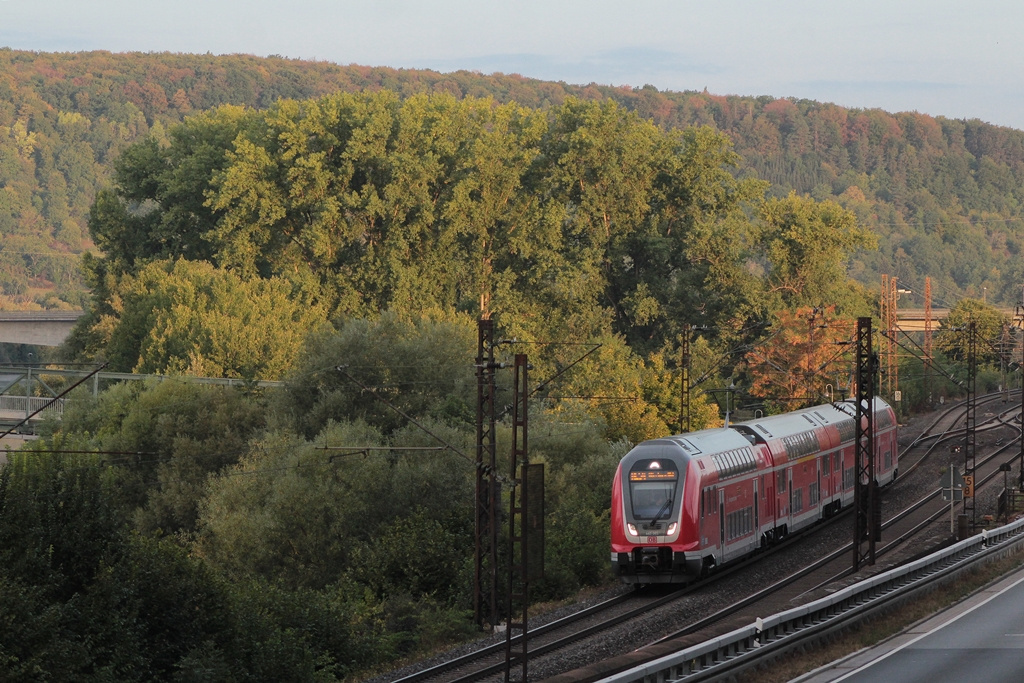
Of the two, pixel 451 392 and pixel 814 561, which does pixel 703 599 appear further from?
pixel 451 392

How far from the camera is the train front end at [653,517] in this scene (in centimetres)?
3466

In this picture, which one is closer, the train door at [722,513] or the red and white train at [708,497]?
the red and white train at [708,497]

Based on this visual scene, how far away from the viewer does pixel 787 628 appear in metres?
24.6

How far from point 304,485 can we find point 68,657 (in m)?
23.3

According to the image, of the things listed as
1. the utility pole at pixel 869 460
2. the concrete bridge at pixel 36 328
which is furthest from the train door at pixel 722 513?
the concrete bridge at pixel 36 328

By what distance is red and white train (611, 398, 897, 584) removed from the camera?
3475cm

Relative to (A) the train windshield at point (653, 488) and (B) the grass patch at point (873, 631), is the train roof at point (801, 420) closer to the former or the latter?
(A) the train windshield at point (653, 488)

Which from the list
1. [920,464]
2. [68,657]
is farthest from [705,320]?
[68,657]

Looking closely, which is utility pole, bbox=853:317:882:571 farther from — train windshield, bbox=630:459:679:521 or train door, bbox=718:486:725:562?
train windshield, bbox=630:459:679:521

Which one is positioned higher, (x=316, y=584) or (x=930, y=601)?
(x=930, y=601)

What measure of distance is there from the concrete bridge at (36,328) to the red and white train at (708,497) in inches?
3493

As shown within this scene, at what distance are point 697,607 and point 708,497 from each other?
3.15 meters

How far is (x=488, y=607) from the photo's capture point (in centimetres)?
3912

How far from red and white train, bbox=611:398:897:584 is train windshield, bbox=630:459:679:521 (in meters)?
0.03
